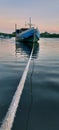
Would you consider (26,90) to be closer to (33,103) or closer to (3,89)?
(3,89)

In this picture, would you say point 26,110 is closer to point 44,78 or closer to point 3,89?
point 3,89

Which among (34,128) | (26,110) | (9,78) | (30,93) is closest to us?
(34,128)

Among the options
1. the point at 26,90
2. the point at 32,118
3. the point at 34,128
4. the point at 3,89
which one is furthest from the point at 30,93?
the point at 34,128

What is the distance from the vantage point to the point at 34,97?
621 centimetres

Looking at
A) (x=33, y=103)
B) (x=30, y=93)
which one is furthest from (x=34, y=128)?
(x=30, y=93)

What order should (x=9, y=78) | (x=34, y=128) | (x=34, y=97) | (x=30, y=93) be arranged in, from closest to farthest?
1. (x=34, y=128)
2. (x=34, y=97)
3. (x=30, y=93)
4. (x=9, y=78)

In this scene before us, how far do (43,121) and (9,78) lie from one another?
4355 mm

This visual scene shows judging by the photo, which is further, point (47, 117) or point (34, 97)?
point (34, 97)

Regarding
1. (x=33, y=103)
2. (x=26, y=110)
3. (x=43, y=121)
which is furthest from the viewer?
(x=33, y=103)

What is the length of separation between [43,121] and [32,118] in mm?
231

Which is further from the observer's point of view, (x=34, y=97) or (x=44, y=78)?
(x=44, y=78)

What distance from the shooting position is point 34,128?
438 centimetres

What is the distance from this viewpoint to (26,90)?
6.96 meters

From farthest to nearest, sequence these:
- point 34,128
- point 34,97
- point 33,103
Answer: point 34,97 < point 33,103 < point 34,128
